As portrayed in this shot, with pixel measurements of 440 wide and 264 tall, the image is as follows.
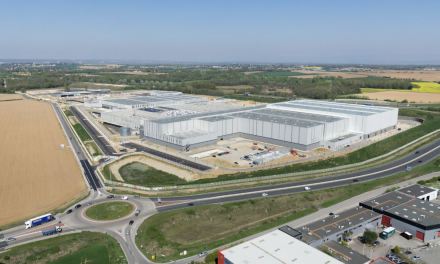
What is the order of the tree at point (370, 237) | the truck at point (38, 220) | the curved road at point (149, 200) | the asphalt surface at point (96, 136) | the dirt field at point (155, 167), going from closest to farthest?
the tree at point (370, 237)
the curved road at point (149, 200)
the truck at point (38, 220)
the dirt field at point (155, 167)
the asphalt surface at point (96, 136)

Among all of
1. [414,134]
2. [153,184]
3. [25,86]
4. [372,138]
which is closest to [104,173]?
[153,184]

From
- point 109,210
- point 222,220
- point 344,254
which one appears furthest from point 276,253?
point 109,210

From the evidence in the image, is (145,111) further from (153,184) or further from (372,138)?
(372,138)

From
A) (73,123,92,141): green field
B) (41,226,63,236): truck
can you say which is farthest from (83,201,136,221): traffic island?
(73,123,92,141): green field

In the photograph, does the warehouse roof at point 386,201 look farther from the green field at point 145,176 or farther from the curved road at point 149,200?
the green field at point 145,176

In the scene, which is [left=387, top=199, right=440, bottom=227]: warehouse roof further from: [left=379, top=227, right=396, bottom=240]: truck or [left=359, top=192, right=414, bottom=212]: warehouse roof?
[left=379, top=227, right=396, bottom=240]: truck

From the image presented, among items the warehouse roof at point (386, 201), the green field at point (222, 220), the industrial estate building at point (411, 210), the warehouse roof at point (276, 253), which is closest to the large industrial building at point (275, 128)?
the green field at point (222, 220)
